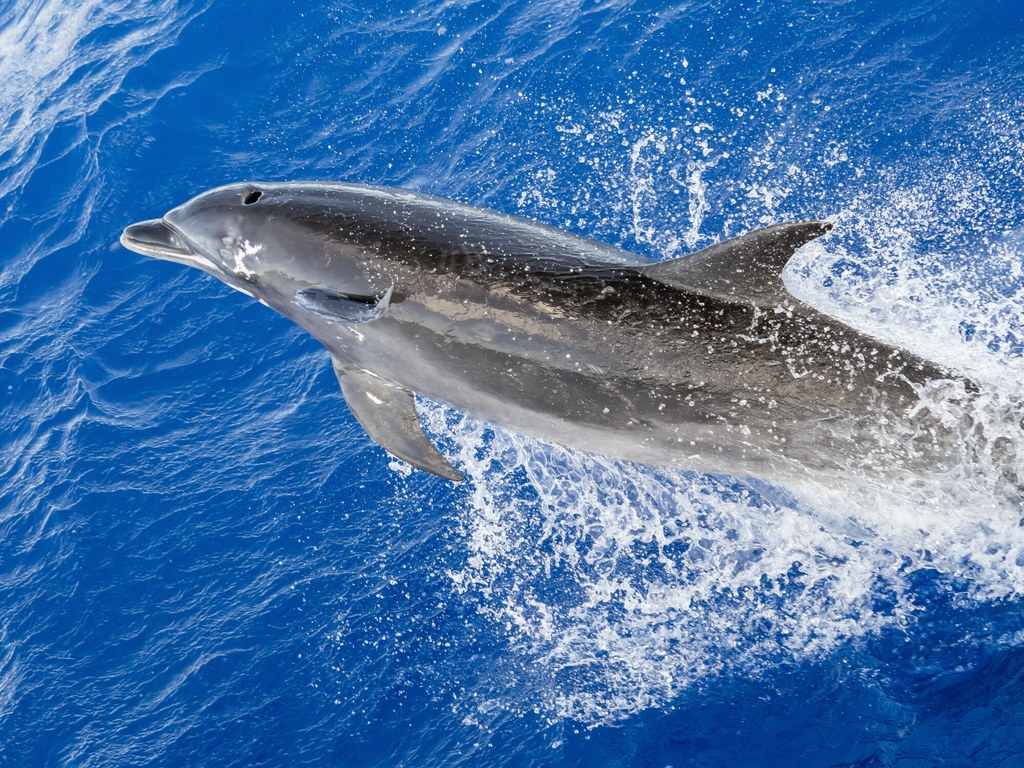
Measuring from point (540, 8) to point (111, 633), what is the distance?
10.6 metres

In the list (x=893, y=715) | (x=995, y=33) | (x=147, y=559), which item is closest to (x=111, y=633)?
(x=147, y=559)

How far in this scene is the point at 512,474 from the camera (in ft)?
30.9

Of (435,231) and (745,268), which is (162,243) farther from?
(745,268)

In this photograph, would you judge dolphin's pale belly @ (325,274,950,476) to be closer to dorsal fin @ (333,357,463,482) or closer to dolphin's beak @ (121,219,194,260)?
dorsal fin @ (333,357,463,482)

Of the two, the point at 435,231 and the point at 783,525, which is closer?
the point at 435,231

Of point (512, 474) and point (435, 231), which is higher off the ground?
point (435, 231)

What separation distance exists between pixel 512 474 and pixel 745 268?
13.4 feet

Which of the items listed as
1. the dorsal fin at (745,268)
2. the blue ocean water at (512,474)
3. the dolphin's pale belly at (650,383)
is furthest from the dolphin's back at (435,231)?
the blue ocean water at (512,474)

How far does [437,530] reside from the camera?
9.41 metres

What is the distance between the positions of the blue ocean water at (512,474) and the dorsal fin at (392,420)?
6.08 ft

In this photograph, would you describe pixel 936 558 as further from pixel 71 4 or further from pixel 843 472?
pixel 71 4

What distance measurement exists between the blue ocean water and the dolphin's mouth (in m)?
3.13

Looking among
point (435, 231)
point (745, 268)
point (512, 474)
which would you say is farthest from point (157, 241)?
point (745, 268)

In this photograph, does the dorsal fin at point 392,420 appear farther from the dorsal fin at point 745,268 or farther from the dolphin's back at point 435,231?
the dorsal fin at point 745,268
